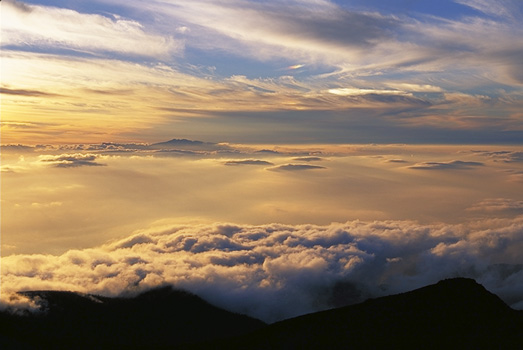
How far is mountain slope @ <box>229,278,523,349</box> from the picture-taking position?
81188 mm

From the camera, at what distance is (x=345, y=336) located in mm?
89125

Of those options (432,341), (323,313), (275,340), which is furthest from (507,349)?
(275,340)

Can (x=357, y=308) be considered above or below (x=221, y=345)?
above

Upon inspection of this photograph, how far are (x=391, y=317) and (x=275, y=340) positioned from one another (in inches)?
976

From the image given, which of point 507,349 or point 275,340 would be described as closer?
point 507,349

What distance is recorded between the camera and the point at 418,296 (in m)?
96.8

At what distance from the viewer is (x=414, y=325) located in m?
87.6

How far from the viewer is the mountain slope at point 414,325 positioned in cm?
8119

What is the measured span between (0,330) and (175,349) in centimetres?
13702

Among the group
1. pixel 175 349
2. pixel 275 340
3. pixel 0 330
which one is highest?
pixel 275 340

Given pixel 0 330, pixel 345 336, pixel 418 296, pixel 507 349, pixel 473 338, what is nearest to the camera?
pixel 507 349

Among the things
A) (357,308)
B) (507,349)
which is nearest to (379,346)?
(357,308)

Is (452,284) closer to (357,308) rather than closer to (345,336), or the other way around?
(357,308)

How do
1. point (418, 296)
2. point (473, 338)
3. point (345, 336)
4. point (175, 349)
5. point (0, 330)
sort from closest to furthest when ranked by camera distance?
point (473, 338) → point (345, 336) → point (418, 296) → point (175, 349) → point (0, 330)
